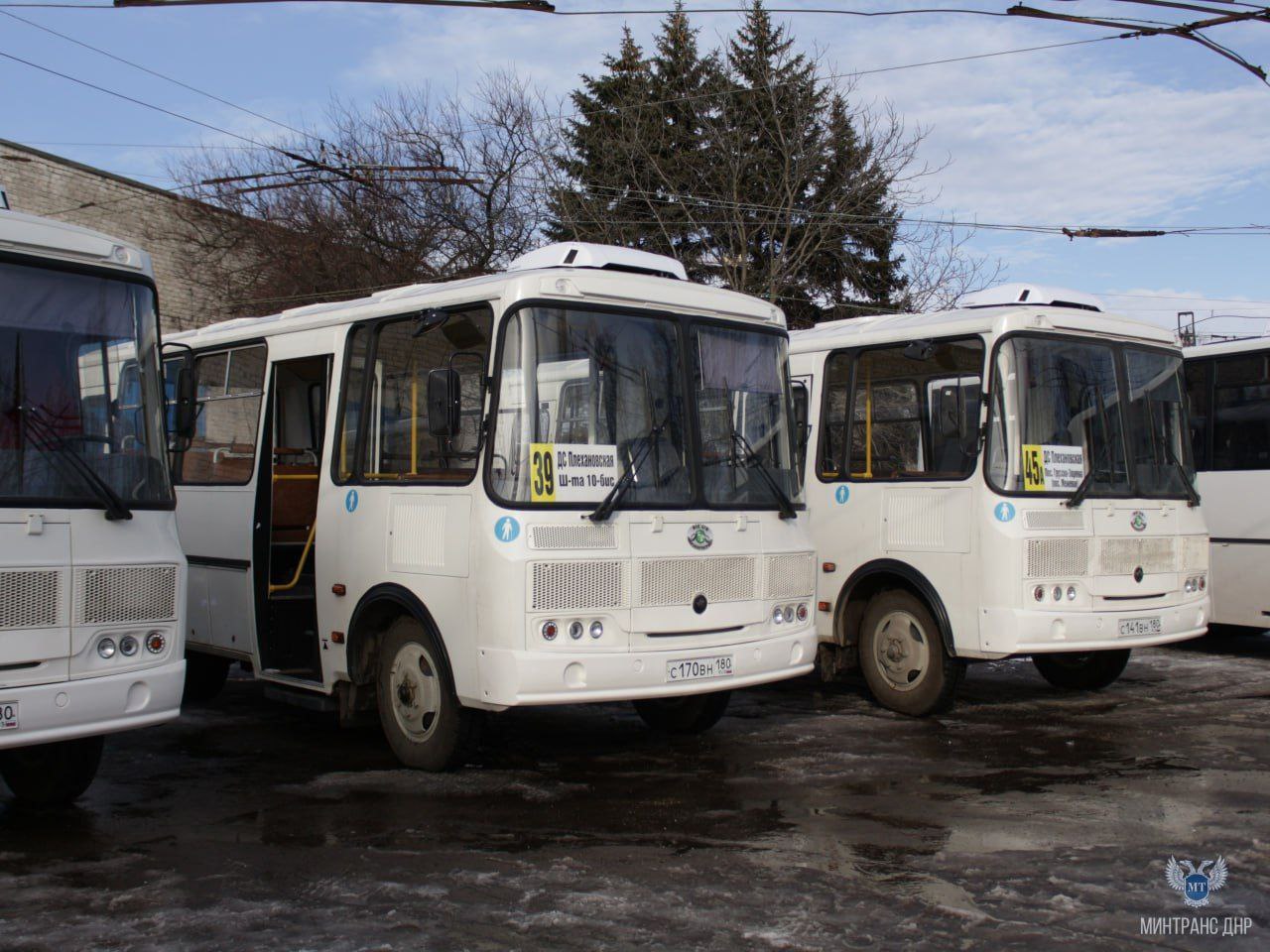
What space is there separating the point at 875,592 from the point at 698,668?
3.18 metres

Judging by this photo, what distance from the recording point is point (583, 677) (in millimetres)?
7145

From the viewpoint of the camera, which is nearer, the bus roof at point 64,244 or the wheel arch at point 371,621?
the bus roof at point 64,244

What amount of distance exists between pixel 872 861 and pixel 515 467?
2.81m

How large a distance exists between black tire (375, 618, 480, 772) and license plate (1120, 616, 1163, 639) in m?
4.88

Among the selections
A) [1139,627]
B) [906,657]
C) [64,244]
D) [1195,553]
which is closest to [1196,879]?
[1139,627]

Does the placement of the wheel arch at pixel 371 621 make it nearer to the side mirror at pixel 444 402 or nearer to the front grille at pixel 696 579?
the side mirror at pixel 444 402

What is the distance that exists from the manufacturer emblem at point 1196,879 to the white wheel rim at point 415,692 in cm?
402

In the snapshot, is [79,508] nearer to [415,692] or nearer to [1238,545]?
[415,692]

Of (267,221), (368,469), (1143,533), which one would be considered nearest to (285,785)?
(368,469)

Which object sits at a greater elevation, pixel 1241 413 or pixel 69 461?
pixel 1241 413

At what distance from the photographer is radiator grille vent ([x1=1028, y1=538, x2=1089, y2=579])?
30.1 ft

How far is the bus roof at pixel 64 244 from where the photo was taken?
20.6 ft

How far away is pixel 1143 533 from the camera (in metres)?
9.78

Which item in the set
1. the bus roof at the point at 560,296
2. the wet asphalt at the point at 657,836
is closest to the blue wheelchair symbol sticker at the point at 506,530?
the bus roof at the point at 560,296
